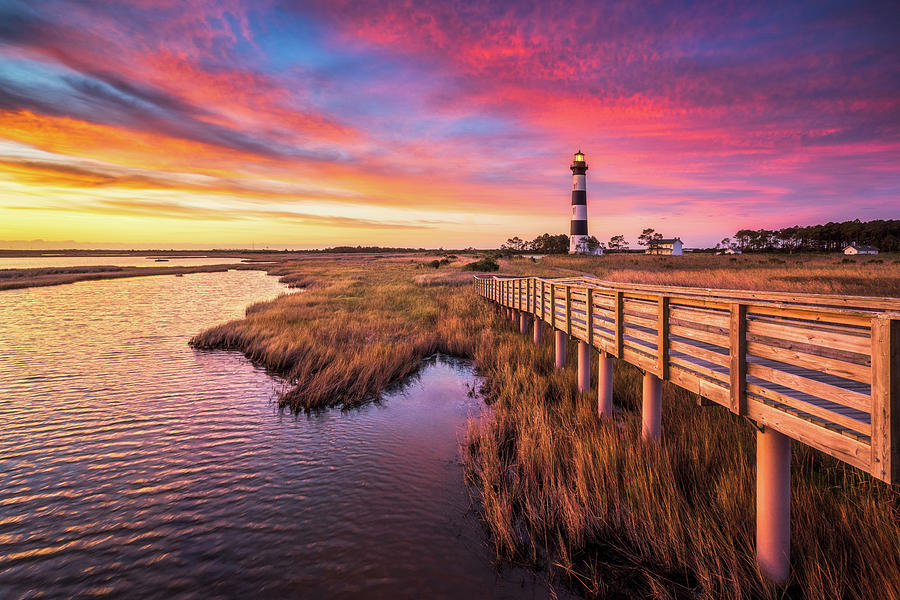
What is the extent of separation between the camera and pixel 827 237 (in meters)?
129

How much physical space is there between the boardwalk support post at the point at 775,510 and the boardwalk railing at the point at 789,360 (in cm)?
10

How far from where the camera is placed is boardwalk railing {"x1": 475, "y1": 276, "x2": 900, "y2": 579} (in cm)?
309

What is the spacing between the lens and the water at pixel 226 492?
5047 mm

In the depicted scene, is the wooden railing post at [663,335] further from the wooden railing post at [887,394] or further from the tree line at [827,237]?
the tree line at [827,237]

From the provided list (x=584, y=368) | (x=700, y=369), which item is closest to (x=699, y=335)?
(x=700, y=369)

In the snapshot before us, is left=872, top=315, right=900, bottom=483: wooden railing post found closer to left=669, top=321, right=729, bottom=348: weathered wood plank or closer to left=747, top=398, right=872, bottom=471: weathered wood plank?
left=747, top=398, right=872, bottom=471: weathered wood plank

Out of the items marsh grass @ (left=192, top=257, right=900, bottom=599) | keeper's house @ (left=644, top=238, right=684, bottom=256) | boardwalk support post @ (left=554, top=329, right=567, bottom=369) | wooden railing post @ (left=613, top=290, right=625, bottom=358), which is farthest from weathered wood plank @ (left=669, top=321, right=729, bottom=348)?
keeper's house @ (left=644, top=238, right=684, bottom=256)

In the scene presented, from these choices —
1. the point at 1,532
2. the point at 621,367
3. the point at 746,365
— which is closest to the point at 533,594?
the point at 746,365

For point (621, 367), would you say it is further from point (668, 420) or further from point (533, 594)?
point (533, 594)

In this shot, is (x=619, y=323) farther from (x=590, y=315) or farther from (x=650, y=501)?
(x=650, y=501)

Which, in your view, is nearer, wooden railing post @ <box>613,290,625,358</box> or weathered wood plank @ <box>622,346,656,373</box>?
weathered wood plank @ <box>622,346,656,373</box>

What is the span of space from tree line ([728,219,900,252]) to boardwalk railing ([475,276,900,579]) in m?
143

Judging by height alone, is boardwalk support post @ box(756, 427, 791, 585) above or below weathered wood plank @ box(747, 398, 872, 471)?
below

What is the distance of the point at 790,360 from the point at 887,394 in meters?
0.90
